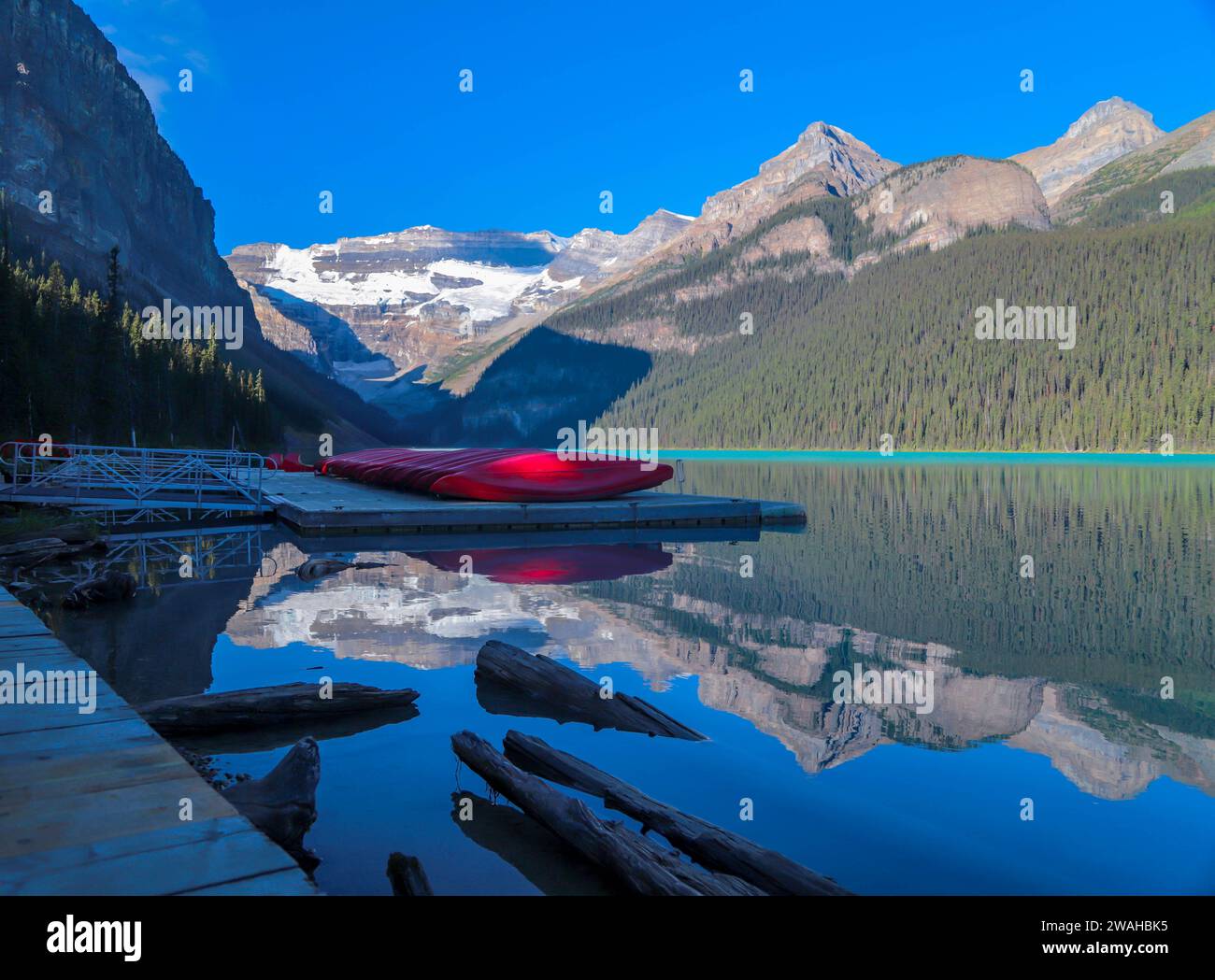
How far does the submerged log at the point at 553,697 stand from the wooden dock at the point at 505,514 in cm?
1422

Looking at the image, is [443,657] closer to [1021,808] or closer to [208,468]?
[1021,808]

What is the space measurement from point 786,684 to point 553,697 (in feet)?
7.33

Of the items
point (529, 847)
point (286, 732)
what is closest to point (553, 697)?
point (286, 732)

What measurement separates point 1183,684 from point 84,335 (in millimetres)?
65662

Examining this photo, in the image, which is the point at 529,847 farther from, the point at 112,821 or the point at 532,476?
the point at 532,476

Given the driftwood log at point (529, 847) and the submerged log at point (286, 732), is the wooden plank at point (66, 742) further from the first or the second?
the driftwood log at point (529, 847)

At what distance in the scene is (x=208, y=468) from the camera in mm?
23875

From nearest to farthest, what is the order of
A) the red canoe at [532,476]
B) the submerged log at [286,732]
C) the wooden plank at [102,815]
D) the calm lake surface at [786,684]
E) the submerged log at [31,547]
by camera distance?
1. the wooden plank at [102,815]
2. the calm lake surface at [786,684]
3. the submerged log at [286,732]
4. the submerged log at [31,547]
5. the red canoe at [532,476]

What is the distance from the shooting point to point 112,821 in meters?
3.72

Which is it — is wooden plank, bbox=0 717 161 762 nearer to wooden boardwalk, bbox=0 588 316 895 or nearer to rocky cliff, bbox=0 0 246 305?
wooden boardwalk, bbox=0 588 316 895

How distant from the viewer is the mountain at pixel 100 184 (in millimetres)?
109375

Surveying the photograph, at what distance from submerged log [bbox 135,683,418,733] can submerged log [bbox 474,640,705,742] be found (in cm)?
81

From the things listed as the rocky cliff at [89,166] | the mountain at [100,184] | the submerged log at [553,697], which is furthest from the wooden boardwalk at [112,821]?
the rocky cliff at [89,166]
